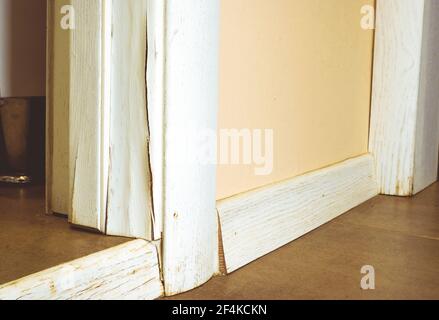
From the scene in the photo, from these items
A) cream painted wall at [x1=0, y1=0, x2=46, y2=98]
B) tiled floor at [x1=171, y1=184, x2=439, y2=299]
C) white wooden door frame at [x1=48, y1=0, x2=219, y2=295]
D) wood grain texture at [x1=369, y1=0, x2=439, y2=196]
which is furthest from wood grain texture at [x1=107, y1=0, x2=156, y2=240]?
wood grain texture at [x1=369, y1=0, x2=439, y2=196]

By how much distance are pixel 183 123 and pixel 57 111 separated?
0.86 feet

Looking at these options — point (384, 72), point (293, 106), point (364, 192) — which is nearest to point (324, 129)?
point (293, 106)

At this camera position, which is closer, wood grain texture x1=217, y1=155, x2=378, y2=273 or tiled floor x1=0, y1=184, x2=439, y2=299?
tiled floor x1=0, y1=184, x2=439, y2=299

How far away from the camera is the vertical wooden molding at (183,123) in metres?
0.74

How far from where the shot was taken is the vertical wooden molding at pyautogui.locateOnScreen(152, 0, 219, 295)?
2.42ft

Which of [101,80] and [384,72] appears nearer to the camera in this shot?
[101,80]

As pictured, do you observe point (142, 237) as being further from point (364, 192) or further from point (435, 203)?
point (435, 203)

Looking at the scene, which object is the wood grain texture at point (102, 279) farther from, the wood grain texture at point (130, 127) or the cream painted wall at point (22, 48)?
the cream painted wall at point (22, 48)

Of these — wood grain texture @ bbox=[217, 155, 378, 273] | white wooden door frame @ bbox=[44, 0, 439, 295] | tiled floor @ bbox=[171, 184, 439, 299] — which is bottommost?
tiled floor @ bbox=[171, 184, 439, 299]

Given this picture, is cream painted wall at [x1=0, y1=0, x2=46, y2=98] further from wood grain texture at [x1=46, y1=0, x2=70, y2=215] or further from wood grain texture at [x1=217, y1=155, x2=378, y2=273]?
wood grain texture at [x1=217, y1=155, x2=378, y2=273]

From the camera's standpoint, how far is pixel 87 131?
0.78 m

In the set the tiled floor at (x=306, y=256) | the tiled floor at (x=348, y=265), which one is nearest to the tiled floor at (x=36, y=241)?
the tiled floor at (x=306, y=256)

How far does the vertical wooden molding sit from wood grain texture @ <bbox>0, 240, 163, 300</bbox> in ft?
0.09
